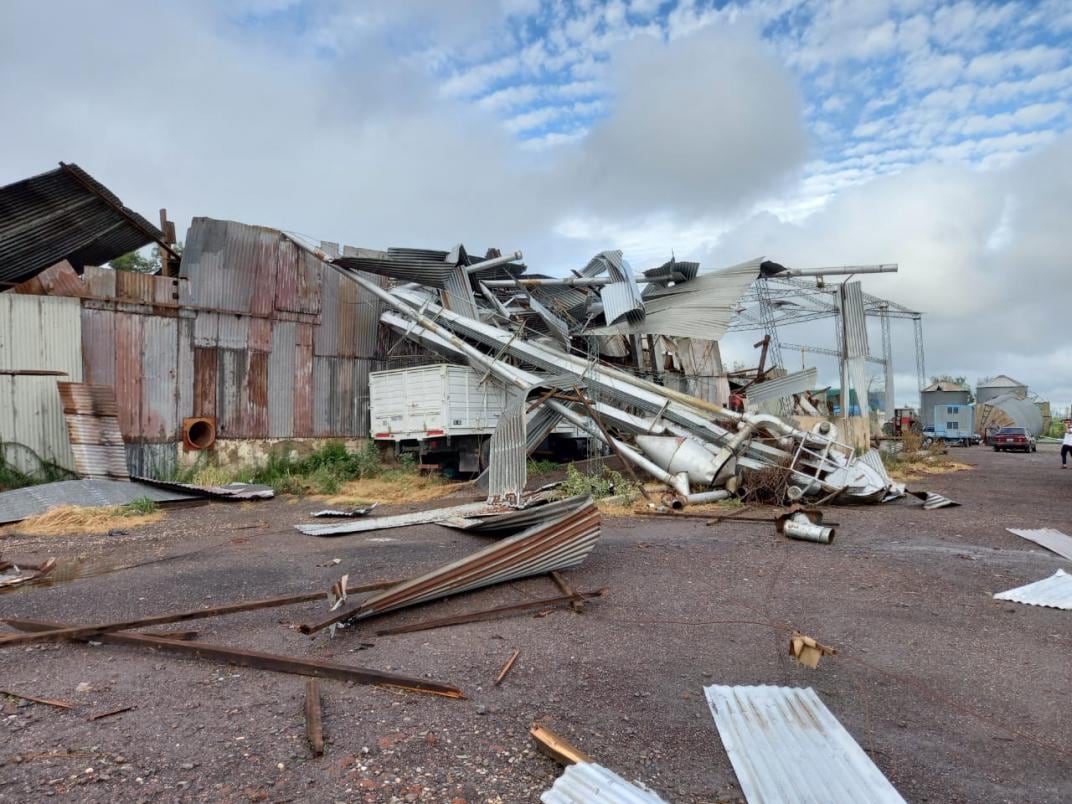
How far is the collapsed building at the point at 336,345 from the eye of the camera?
11.6 metres

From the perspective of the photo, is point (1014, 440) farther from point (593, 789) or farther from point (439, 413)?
point (593, 789)

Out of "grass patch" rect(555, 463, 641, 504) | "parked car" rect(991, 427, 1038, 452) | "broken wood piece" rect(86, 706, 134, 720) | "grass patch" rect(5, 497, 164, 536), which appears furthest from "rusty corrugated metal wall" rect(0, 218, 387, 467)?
"parked car" rect(991, 427, 1038, 452)

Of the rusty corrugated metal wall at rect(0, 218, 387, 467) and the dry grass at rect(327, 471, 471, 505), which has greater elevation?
the rusty corrugated metal wall at rect(0, 218, 387, 467)

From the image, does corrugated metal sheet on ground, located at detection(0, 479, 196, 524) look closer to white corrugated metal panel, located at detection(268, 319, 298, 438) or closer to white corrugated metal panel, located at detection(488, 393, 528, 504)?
white corrugated metal panel, located at detection(268, 319, 298, 438)

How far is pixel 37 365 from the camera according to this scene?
1159 cm

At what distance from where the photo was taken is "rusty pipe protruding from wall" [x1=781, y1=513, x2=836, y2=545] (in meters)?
7.88

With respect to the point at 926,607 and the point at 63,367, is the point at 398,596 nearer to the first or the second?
the point at 926,607

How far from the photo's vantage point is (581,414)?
13734mm

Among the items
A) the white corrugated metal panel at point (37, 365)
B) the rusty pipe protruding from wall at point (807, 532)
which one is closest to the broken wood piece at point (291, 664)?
the rusty pipe protruding from wall at point (807, 532)

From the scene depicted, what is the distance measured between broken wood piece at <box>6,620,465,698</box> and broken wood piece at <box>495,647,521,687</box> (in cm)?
30

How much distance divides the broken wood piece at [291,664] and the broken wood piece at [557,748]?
70 cm

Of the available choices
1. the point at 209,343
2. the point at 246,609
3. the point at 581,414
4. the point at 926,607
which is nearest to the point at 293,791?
the point at 246,609

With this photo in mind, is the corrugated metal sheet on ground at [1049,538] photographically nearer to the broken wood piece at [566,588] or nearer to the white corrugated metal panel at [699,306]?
the broken wood piece at [566,588]

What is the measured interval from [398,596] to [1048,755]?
→ 3984 mm
